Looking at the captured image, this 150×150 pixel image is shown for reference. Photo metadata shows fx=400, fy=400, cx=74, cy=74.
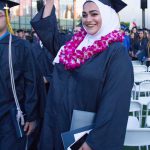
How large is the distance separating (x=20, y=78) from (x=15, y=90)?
0.41ft

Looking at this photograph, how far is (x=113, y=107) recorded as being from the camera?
2.60 meters

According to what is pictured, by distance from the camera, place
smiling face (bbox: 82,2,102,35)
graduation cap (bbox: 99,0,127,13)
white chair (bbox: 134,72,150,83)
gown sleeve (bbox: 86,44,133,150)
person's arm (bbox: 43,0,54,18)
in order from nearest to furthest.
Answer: gown sleeve (bbox: 86,44,133,150) < smiling face (bbox: 82,2,102,35) < graduation cap (bbox: 99,0,127,13) < person's arm (bbox: 43,0,54,18) < white chair (bbox: 134,72,150,83)

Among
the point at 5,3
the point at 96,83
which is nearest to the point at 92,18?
the point at 96,83

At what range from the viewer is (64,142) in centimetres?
274

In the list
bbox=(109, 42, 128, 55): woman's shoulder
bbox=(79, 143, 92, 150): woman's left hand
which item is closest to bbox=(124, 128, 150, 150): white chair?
bbox=(79, 143, 92, 150): woman's left hand

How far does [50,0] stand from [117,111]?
1.14 metres

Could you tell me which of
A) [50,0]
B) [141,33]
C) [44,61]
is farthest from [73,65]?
[141,33]

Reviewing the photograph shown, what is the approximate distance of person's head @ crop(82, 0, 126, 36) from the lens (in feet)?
8.88

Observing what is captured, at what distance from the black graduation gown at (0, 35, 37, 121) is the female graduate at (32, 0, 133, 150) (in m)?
0.48

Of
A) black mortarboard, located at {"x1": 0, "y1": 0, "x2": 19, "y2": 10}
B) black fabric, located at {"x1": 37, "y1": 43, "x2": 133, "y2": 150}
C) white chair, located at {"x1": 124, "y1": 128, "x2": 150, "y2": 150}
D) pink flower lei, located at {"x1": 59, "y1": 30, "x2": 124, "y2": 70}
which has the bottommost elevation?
white chair, located at {"x1": 124, "y1": 128, "x2": 150, "y2": 150}

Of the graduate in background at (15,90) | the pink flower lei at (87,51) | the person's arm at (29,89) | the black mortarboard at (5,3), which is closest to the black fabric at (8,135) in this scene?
the graduate in background at (15,90)

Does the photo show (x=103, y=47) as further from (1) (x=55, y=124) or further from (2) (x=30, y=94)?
(2) (x=30, y=94)

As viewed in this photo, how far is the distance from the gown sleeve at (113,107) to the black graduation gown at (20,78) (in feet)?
2.92

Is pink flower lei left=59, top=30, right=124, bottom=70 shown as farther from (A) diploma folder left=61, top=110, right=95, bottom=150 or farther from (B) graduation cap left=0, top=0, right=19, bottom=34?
(B) graduation cap left=0, top=0, right=19, bottom=34
